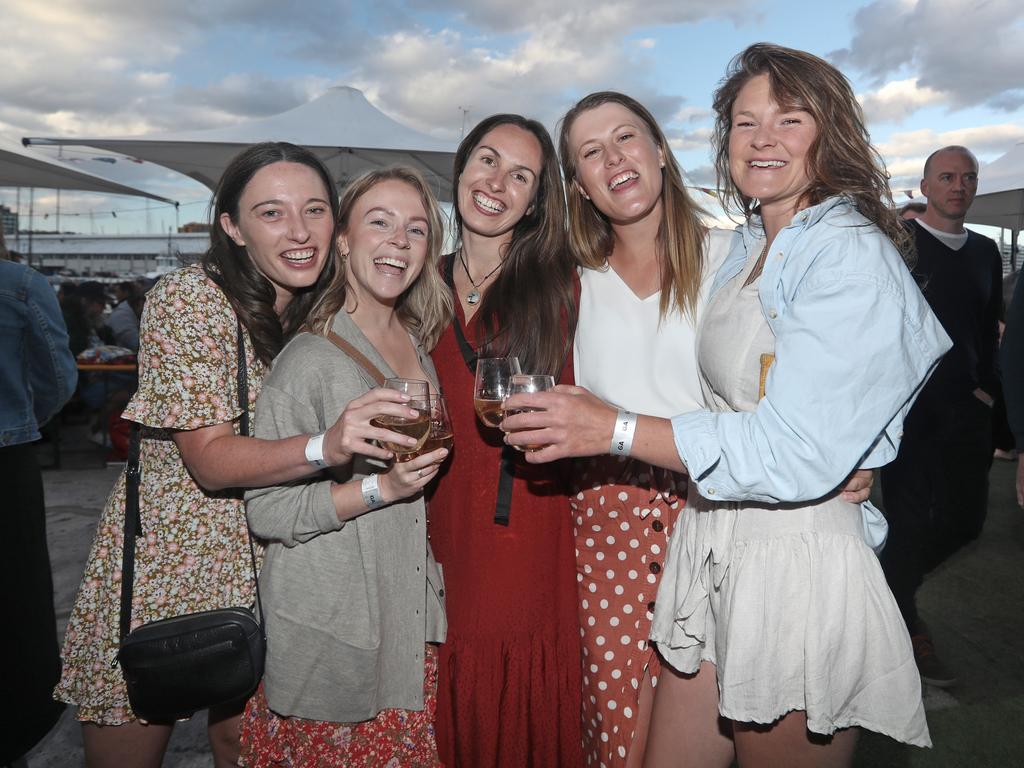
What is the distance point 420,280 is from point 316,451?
949mm

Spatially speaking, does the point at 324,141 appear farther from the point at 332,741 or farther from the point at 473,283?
the point at 332,741

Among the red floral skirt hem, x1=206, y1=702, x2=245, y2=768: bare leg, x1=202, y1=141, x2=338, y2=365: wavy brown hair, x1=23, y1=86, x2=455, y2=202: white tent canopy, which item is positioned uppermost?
x1=23, y1=86, x2=455, y2=202: white tent canopy

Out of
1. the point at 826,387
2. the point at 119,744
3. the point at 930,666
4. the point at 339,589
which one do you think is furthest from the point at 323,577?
the point at 930,666

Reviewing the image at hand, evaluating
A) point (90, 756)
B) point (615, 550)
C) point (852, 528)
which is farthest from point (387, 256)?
point (90, 756)

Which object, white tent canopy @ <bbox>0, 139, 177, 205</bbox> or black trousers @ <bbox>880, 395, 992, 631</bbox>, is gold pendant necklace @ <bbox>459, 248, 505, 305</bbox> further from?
white tent canopy @ <bbox>0, 139, 177, 205</bbox>

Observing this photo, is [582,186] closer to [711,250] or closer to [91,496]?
[711,250]

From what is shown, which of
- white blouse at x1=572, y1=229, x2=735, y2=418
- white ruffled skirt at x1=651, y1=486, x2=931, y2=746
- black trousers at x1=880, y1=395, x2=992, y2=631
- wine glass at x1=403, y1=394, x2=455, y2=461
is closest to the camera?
white ruffled skirt at x1=651, y1=486, x2=931, y2=746

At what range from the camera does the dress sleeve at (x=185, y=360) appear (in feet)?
6.36

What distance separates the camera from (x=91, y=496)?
23.6 ft

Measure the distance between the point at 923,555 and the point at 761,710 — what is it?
3218 mm

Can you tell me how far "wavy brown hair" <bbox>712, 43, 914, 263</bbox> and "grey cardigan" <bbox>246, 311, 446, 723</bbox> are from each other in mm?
1373

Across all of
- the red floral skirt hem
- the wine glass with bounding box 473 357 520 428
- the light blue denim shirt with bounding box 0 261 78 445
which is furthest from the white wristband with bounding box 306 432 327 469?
the light blue denim shirt with bounding box 0 261 78 445

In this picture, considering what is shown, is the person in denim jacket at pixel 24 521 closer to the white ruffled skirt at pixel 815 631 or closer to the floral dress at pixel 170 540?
the floral dress at pixel 170 540

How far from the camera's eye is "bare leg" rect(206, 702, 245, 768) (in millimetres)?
2504
